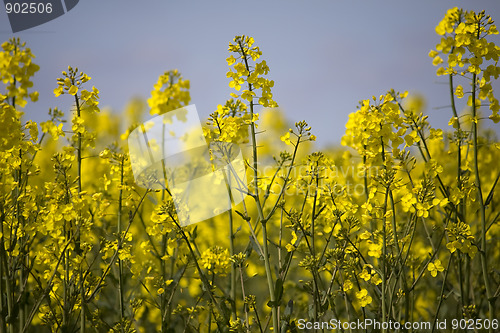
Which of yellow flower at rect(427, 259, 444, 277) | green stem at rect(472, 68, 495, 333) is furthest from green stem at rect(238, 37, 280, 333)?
green stem at rect(472, 68, 495, 333)

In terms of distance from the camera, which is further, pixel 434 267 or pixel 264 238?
pixel 434 267

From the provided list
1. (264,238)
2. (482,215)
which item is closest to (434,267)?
(482,215)

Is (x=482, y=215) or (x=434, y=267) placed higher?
(x=482, y=215)

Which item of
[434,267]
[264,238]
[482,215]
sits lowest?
[434,267]

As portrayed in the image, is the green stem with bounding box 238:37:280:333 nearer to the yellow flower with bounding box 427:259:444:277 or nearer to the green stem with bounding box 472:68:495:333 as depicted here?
the yellow flower with bounding box 427:259:444:277

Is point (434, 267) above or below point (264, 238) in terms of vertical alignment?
below

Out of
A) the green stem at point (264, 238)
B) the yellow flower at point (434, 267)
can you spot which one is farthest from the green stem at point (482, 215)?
the green stem at point (264, 238)

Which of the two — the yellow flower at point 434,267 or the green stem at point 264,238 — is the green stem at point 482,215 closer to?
the yellow flower at point 434,267

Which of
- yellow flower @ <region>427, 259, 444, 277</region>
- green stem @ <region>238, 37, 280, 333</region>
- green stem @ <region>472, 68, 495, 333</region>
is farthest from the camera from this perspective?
green stem @ <region>472, 68, 495, 333</region>

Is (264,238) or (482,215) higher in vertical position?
(264,238)

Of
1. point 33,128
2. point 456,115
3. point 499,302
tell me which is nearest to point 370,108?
point 456,115

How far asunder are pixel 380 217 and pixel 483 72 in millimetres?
1204

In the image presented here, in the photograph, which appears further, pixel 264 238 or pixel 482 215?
pixel 482 215

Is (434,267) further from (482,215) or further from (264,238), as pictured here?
(264,238)
